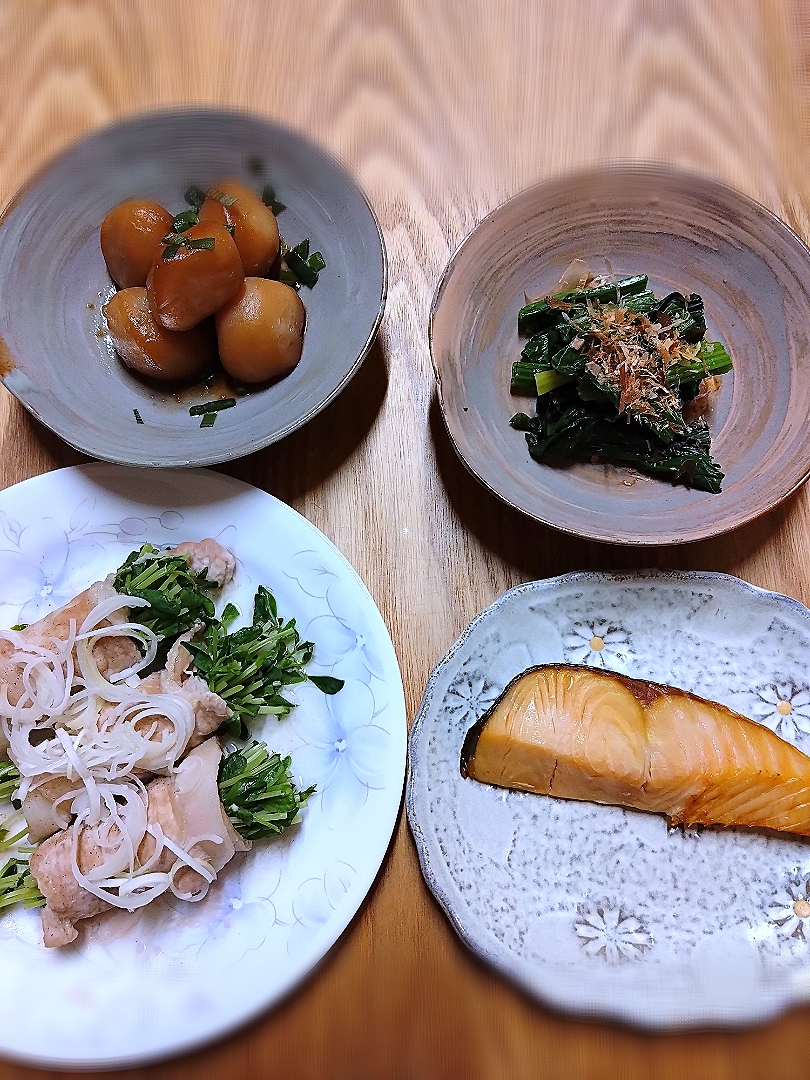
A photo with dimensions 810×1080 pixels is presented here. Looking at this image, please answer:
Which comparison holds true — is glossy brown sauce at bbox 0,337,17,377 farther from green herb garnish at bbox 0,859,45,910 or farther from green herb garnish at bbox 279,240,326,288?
green herb garnish at bbox 0,859,45,910

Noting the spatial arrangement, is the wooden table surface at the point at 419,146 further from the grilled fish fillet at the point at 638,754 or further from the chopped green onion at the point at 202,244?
the chopped green onion at the point at 202,244

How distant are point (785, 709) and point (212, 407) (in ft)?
4.42

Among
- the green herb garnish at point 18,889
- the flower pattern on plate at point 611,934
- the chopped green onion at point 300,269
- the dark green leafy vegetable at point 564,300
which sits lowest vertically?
the flower pattern on plate at point 611,934

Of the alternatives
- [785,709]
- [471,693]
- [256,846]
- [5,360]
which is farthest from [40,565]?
[785,709]

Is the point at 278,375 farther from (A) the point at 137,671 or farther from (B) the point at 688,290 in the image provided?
(B) the point at 688,290

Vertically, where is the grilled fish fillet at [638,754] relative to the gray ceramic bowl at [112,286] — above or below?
below

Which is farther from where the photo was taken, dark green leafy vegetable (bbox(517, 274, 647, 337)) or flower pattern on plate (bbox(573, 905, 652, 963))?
dark green leafy vegetable (bbox(517, 274, 647, 337))

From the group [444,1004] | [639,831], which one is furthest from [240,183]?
[444,1004]

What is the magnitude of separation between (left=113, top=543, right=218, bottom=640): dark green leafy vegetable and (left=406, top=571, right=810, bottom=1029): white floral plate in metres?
0.51

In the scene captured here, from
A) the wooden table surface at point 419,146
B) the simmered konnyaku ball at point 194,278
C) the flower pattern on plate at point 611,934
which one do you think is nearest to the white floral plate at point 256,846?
the wooden table surface at point 419,146

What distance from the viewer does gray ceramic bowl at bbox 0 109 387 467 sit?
1445 millimetres

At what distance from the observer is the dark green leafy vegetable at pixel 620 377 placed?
4.90ft

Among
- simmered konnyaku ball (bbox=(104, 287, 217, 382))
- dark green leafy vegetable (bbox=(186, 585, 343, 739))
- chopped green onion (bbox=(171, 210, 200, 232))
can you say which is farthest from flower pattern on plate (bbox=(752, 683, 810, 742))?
chopped green onion (bbox=(171, 210, 200, 232))

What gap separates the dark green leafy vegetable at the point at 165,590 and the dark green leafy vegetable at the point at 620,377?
76 centimetres
